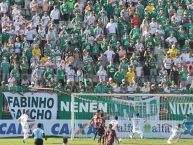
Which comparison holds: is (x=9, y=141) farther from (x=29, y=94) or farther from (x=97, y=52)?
(x=97, y=52)

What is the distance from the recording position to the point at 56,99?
46.2 m

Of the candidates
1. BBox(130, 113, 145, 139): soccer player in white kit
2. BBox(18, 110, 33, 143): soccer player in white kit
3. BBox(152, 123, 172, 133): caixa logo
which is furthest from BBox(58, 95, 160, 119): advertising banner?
BBox(18, 110, 33, 143): soccer player in white kit

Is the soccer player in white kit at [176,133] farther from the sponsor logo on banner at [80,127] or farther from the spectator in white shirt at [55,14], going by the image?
the spectator in white shirt at [55,14]

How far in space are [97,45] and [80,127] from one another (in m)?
5.89

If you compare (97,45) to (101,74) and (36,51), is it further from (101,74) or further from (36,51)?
(36,51)

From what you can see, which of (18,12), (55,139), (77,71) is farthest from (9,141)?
(18,12)

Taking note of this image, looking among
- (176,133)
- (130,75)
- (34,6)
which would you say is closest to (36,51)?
(34,6)

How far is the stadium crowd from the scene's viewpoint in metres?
47.2

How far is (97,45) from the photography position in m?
49.5

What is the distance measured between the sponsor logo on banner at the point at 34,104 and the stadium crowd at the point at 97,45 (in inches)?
19.7

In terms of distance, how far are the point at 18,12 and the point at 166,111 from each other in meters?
10.8

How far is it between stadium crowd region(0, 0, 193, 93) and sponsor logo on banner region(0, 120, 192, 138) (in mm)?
1902

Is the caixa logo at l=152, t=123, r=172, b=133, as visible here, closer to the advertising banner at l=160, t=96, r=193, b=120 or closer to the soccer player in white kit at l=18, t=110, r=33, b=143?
the advertising banner at l=160, t=96, r=193, b=120

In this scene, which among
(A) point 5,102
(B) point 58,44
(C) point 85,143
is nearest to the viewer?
(C) point 85,143
